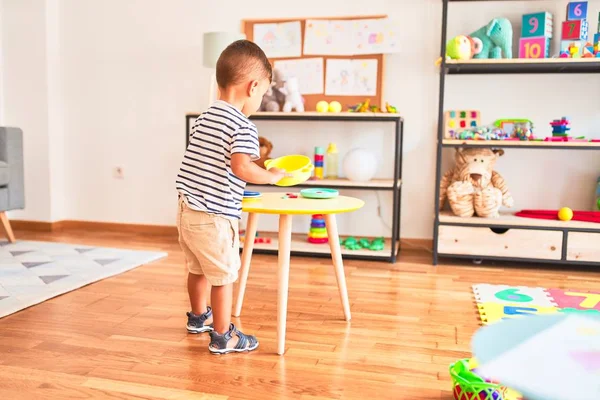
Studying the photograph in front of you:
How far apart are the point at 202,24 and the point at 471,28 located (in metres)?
1.54

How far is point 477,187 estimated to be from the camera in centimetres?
294

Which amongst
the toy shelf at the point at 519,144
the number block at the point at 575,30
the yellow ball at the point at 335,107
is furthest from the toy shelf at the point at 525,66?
the yellow ball at the point at 335,107

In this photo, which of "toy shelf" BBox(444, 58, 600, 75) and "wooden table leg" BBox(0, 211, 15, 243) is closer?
"toy shelf" BBox(444, 58, 600, 75)

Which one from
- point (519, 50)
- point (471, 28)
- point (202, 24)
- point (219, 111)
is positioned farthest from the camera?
point (202, 24)

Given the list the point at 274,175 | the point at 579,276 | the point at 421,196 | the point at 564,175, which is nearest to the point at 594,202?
the point at 564,175

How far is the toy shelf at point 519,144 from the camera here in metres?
2.70

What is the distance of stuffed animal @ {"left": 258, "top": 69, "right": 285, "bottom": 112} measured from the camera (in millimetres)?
3096

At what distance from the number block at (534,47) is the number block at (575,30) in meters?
0.09

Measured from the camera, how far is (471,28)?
10.2 feet

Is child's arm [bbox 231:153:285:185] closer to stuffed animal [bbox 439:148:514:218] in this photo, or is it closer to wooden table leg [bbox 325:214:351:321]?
wooden table leg [bbox 325:214:351:321]

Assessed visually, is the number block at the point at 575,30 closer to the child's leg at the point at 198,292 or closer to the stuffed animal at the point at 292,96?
the stuffed animal at the point at 292,96

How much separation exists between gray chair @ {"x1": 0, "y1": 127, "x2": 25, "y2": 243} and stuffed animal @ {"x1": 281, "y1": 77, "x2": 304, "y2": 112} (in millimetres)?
1440

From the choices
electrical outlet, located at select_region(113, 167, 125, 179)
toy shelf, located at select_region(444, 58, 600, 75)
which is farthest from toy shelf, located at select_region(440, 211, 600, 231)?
electrical outlet, located at select_region(113, 167, 125, 179)

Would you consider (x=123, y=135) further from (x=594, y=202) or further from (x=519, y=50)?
(x=594, y=202)
